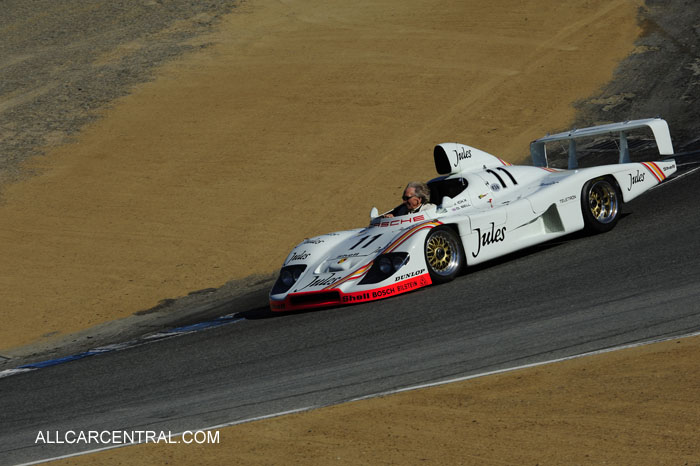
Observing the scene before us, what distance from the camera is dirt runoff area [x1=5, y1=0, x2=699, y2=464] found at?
6777 millimetres

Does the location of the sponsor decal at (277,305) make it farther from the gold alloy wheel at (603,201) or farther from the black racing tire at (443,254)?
the gold alloy wheel at (603,201)

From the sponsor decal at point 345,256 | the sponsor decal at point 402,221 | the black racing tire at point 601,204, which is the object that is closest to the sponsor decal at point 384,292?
the sponsor decal at point 345,256

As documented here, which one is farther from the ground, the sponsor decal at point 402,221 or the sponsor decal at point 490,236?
the sponsor decal at point 402,221

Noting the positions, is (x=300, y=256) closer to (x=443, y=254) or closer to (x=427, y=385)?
(x=443, y=254)

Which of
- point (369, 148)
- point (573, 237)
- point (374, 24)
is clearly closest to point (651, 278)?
point (573, 237)

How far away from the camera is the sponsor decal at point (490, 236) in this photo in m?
11.7

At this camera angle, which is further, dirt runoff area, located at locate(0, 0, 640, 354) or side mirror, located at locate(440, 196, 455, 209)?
dirt runoff area, located at locate(0, 0, 640, 354)

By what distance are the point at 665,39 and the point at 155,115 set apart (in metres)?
13.3

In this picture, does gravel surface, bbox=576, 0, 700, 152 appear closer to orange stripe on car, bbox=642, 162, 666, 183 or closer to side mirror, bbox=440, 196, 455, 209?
orange stripe on car, bbox=642, 162, 666, 183

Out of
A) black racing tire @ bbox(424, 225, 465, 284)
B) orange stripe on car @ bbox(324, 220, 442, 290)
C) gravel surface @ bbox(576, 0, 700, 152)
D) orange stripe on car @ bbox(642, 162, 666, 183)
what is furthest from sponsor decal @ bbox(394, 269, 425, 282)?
gravel surface @ bbox(576, 0, 700, 152)

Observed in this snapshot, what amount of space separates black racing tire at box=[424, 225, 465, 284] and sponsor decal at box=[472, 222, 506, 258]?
9.1 inches

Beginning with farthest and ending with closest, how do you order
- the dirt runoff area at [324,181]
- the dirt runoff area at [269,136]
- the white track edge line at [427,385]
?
1. the dirt runoff area at [269,136]
2. the white track edge line at [427,385]
3. the dirt runoff area at [324,181]

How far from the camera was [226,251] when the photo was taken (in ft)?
55.9

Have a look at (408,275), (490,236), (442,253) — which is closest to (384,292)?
(408,275)
